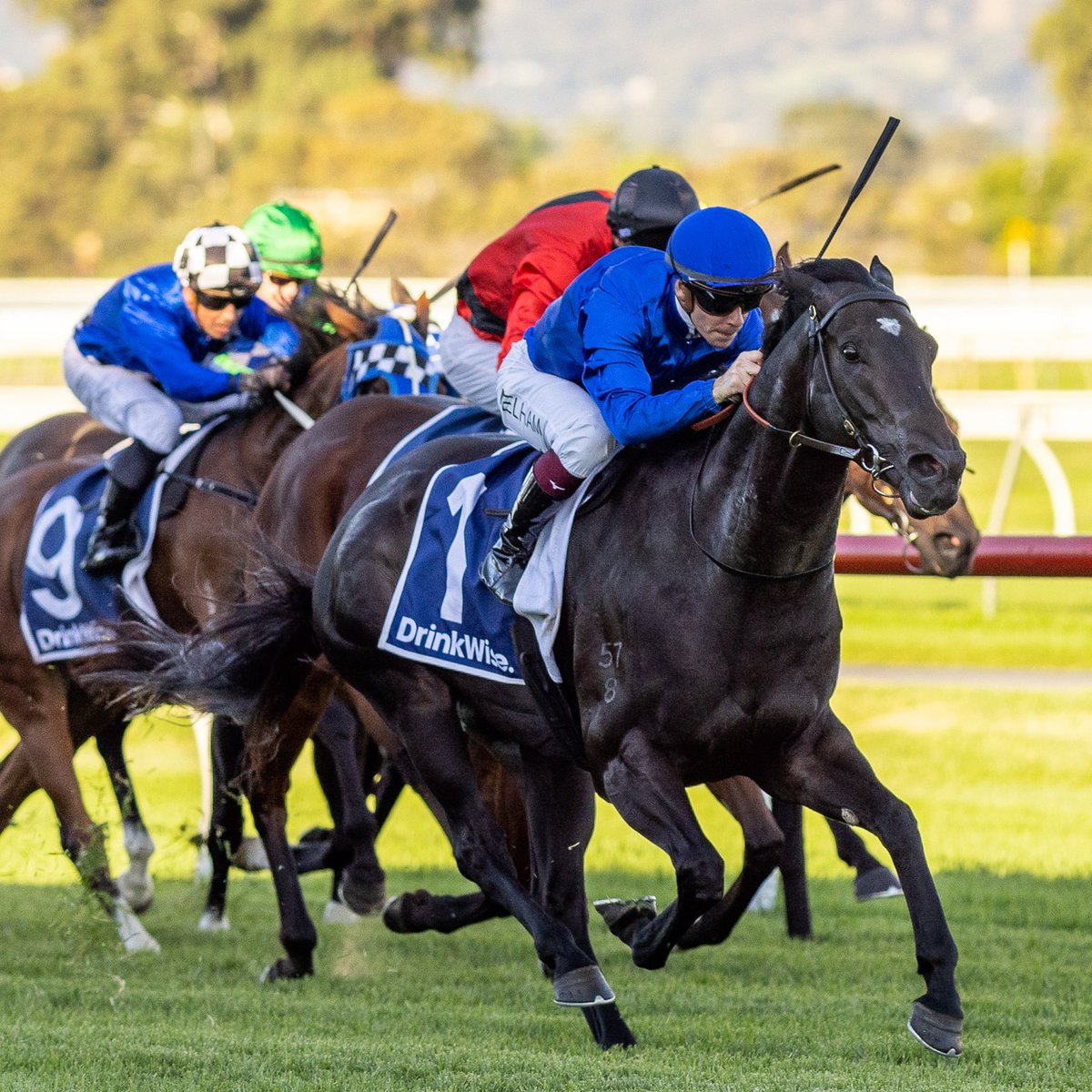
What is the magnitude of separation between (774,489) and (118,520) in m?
2.91

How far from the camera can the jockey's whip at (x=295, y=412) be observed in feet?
20.9

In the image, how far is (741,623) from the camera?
4.08 m

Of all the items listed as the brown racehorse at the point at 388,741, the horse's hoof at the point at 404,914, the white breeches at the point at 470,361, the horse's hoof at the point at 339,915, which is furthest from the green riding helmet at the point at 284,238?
the horse's hoof at the point at 404,914

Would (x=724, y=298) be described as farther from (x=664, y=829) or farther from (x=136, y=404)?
(x=136, y=404)

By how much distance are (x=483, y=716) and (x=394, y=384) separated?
180 centimetres

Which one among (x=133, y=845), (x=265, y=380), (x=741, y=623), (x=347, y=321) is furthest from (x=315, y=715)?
(x=741, y=623)

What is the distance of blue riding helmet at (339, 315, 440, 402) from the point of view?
21.0ft

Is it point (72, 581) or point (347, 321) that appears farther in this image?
point (347, 321)

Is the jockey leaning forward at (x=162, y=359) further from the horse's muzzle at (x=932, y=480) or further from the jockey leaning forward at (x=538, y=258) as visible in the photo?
the horse's muzzle at (x=932, y=480)

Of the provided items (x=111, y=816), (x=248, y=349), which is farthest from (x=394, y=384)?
(x=111, y=816)

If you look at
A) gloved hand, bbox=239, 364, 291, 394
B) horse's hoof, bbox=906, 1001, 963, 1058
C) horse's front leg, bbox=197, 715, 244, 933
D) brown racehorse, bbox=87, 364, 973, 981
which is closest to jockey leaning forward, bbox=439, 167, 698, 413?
brown racehorse, bbox=87, 364, 973, 981

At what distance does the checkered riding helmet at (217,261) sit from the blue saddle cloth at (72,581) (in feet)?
1.69

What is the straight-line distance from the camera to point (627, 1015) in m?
4.77

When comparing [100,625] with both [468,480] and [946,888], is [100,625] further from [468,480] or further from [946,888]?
[946,888]
